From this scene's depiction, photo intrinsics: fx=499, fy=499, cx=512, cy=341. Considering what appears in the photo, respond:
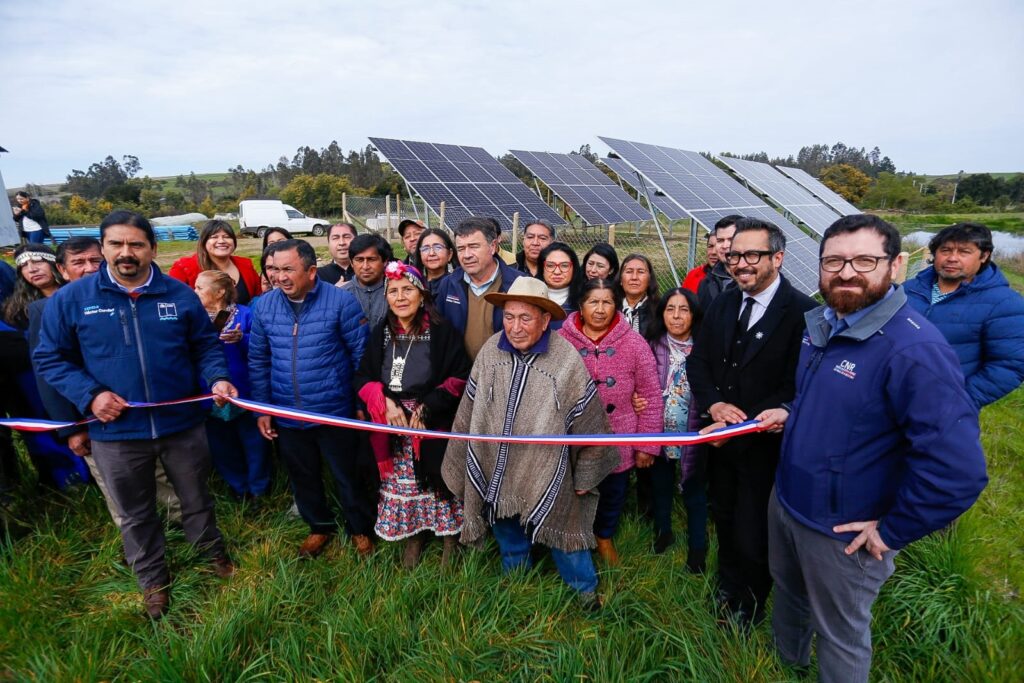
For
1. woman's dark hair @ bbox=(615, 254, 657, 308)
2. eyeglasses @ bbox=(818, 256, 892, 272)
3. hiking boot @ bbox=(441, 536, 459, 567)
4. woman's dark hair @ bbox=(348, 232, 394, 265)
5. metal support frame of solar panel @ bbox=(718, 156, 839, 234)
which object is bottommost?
hiking boot @ bbox=(441, 536, 459, 567)

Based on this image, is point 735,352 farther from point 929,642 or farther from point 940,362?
point 929,642

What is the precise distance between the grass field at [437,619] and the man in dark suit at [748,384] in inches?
10.1

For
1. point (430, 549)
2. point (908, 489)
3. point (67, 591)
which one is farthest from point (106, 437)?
point (908, 489)

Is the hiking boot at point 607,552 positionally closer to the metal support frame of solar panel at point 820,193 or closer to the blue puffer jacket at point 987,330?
the blue puffer jacket at point 987,330

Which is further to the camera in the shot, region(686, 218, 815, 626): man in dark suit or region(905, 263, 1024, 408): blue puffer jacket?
region(905, 263, 1024, 408): blue puffer jacket

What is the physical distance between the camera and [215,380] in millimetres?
2910

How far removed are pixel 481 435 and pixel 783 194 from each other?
37.8 feet

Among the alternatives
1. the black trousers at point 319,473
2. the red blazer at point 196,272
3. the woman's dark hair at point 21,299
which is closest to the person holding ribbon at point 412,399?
the black trousers at point 319,473

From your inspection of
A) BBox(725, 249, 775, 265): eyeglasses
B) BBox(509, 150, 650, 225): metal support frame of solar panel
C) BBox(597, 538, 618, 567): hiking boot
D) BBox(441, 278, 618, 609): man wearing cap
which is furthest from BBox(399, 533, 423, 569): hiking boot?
BBox(509, 150, 650, 225): metal support frame of solar panel

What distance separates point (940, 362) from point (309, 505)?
132 inches

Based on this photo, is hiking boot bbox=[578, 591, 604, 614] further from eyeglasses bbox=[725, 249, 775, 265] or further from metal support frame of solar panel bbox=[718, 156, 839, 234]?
metal support frame of solar panel bbox=[718, 156, 839, 234]

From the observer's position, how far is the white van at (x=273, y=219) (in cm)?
2806

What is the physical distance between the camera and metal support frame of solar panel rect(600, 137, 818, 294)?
6664 mm

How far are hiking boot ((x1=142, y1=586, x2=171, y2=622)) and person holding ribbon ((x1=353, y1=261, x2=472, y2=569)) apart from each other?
1178 mm
